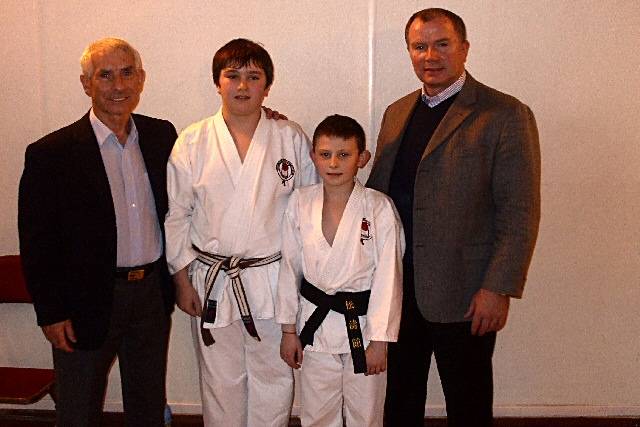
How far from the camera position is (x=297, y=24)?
2775 mm

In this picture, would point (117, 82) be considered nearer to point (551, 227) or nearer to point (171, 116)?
point (171, 116)

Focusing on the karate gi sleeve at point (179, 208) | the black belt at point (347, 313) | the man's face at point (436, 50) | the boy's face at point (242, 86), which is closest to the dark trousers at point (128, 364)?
the karate gi sleeve at point (179, 208)

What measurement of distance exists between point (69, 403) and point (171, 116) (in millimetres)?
1375

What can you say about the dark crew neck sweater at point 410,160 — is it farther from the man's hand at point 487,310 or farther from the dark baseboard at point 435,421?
the dark baseboard at point 435,421

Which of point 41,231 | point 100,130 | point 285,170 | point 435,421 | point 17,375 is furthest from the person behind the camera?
point 435,421

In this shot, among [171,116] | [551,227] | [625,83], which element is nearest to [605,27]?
[625,83]

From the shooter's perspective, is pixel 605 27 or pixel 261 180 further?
pixel 605 27

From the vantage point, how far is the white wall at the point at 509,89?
274cm

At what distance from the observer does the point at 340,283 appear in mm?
2094

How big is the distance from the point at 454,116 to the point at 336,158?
44 centimetres

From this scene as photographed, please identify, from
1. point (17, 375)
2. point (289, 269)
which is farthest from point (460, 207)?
point (17, 375)

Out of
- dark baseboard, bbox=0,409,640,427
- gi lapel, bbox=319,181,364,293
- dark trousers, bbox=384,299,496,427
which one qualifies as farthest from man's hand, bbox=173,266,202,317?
dark baseboard, bbox=0,409,640,427

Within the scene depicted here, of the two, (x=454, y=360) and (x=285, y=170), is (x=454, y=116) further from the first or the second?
(x=454, y=360)

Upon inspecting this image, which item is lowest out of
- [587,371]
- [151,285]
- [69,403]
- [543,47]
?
[587,371]
